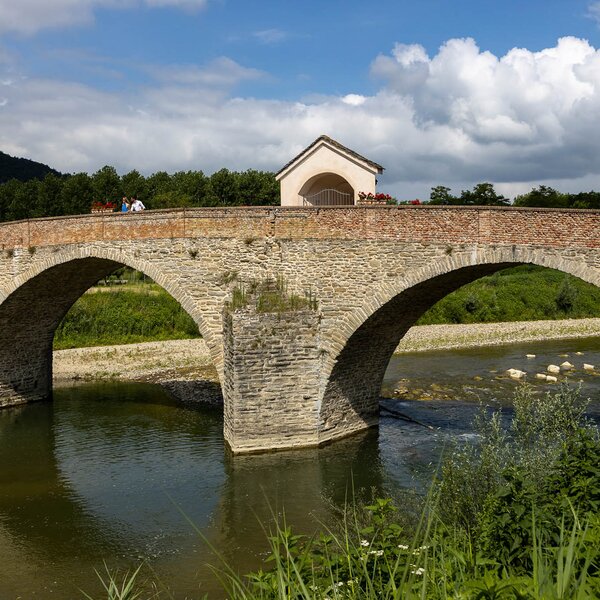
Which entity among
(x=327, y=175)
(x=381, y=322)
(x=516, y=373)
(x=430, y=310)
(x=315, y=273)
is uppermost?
(x=327, y=175)

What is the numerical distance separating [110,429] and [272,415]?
5.31 m

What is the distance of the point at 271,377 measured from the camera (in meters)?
13.4

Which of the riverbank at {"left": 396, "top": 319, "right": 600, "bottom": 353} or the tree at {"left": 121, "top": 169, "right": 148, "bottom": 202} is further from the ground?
the tree at {"left": 121, "top": 169, "right": 148, "bottom": 202}

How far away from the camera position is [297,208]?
45.1ft

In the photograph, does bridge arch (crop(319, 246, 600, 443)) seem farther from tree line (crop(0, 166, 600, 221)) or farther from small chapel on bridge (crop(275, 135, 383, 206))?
tree line (crop(0, 166, 600, 221))

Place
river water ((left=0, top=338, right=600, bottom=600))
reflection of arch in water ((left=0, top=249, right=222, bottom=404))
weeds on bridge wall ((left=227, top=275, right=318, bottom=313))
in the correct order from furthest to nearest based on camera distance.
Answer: reflection of arch in water ((left=0, top=249, right=222, bottom=404))
weeds on bridge wall ((left=227, top=275, right=318, bottom=313))
river water ((left=0, top=338, right=600, bottom=600))

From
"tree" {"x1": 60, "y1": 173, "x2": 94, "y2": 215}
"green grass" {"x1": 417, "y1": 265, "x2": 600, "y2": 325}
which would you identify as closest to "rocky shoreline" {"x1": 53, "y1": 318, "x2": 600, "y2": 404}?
"green grass" {"x1": 417, "y1": 265, "x2": 600, "y2": 325}

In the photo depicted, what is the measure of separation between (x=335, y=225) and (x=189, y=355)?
1386 centimetres

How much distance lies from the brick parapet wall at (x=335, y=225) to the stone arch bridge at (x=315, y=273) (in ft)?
0.07

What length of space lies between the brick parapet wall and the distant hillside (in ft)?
279

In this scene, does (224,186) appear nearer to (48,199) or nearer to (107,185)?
(107,185)

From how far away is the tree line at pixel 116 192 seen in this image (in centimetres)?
4550

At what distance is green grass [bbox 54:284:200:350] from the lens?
28.4 metres

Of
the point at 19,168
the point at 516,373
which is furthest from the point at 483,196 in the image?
the point at 19,168
